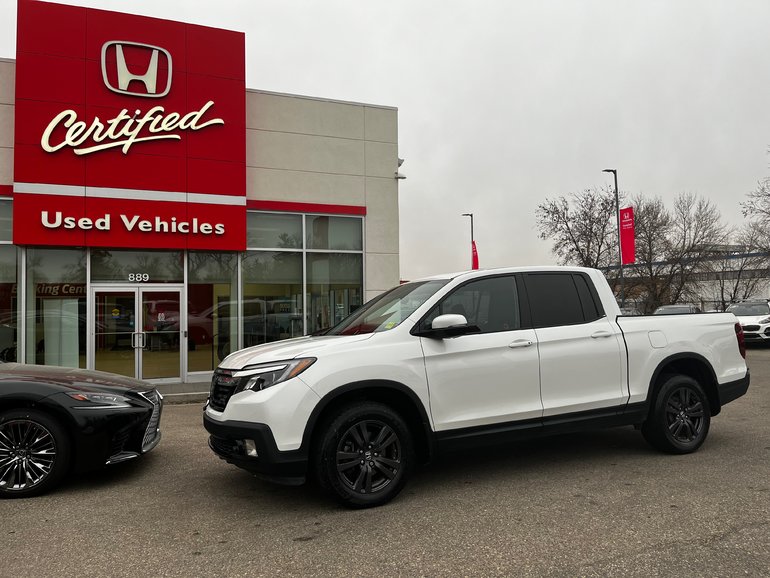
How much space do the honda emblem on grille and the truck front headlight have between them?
10202mm

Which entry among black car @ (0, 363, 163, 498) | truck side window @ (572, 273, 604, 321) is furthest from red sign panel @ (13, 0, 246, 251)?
truck side window @ (572, 273, 604, 321)

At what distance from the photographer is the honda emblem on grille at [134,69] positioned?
1221cm

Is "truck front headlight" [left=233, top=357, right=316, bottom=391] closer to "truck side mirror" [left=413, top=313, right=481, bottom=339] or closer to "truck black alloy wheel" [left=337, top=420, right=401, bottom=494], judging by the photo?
"truck black alloy wheel" [left=337, top=420, right=401, bottom=494]

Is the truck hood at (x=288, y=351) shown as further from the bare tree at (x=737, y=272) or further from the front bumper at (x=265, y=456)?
the bare tree at (x=737, y=272)

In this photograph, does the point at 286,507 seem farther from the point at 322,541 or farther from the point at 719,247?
the point at 719,247

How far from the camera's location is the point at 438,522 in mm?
4078

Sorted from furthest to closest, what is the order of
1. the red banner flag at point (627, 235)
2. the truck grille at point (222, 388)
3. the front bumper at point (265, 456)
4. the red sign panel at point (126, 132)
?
the red banner flag at point (627, 235)
the red sign panel at point (126, 132)
the truck grille at point (222, 388)
the front bumper at point (265, 456)

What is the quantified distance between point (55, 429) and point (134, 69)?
32.2 ft

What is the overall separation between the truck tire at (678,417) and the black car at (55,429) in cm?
483

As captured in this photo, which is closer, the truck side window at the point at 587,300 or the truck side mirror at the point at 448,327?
the truck side mirror at the point at 448,327

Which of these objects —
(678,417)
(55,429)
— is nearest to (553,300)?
(678,417)

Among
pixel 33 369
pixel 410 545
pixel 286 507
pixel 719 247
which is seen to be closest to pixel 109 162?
pixel 33 369

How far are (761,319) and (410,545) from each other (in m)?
20.4

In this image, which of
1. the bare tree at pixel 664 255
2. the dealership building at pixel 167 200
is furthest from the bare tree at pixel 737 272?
the dealership building at pixel 167 200
